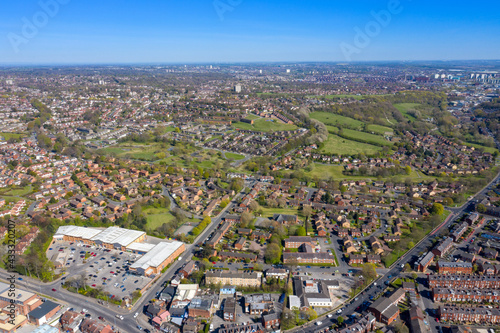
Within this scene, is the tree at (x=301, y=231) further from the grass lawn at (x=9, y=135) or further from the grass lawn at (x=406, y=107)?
the grass lawn at (x=406, y=107)

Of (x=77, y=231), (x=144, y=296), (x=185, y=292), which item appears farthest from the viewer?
(x=77, y=231)

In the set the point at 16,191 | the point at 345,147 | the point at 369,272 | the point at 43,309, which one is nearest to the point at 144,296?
the point at 43,309

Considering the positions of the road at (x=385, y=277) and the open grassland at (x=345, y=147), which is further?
the open grassland at (x=345, y=147)

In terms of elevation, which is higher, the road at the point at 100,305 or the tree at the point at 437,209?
the tree at the point at 437,209

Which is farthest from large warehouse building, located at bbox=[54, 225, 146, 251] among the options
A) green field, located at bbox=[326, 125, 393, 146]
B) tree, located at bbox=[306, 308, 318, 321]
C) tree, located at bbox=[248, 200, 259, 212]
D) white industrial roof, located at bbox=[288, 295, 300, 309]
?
green field, located at bbox=[326, 125, 393, 146]

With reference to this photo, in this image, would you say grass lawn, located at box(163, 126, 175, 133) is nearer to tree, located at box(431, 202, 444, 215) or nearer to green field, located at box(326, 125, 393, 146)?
green field, located at box(326, 125, 393, 146)

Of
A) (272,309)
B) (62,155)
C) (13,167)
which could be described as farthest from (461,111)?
(13,167)

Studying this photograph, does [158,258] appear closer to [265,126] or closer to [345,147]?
[345,147]

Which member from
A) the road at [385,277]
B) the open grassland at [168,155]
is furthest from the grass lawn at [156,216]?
the road at [385,277]
